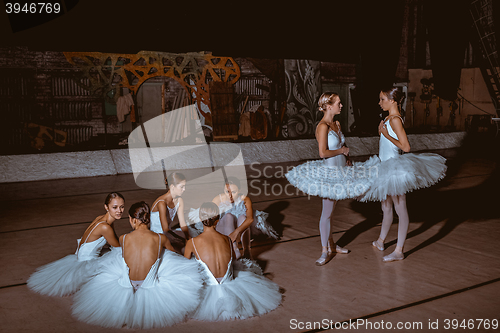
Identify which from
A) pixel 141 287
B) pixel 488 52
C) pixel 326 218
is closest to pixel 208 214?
pixel 141 287

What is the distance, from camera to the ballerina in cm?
429

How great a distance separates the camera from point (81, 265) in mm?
3902

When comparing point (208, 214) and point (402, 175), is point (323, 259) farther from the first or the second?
point (208, 214)

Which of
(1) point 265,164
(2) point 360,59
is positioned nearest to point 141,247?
(2) point 360,59

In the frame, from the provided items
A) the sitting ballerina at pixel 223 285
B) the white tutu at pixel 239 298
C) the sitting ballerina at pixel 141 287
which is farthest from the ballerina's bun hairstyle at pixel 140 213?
the white tutu at pixel 239 298

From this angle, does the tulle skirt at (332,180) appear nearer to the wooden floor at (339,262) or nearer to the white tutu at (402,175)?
the white tutu at (402,175)

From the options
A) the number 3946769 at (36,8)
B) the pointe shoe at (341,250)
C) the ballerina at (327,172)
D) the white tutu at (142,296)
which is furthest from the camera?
the pointe shoe at (341,250)

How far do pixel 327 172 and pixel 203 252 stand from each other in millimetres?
1613

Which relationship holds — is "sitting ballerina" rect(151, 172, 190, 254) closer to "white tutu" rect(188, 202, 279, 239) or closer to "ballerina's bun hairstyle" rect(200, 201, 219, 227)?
"white tutu" rect(188, 202, 279, 239)

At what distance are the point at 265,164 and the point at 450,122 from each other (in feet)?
44.5

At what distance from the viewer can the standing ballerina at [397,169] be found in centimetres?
433

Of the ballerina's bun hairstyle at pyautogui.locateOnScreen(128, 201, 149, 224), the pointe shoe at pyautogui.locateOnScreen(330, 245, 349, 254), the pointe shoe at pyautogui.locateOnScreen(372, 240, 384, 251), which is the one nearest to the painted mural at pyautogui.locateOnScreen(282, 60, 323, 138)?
the pointe shoe at pyautogui.locateOnScreen(372, 240, 384, 251)

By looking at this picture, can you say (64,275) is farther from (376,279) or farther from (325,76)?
(325,76)

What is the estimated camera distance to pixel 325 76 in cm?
1853
